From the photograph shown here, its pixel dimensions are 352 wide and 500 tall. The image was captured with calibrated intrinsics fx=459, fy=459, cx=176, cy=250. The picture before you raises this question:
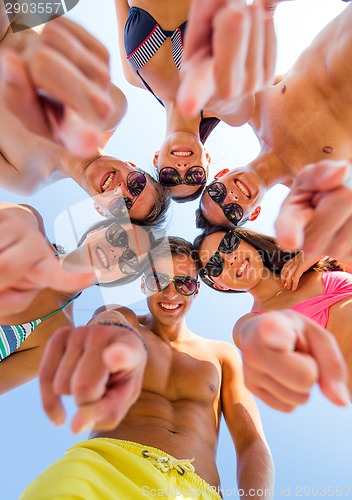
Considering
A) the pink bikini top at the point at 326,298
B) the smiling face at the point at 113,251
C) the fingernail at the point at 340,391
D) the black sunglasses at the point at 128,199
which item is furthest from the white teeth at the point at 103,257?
the fingernail at the point at 340,391

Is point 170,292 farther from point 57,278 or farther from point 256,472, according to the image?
point 57,278

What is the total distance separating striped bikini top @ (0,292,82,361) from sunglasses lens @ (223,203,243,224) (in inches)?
31.6

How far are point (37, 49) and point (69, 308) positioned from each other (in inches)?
51.8

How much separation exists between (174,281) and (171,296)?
9cm

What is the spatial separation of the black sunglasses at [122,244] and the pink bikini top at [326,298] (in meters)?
0.59

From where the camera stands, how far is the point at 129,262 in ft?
6.77

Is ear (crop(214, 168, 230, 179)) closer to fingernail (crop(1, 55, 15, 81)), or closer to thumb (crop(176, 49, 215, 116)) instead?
thumb (crop(176, 49, 215, 116))

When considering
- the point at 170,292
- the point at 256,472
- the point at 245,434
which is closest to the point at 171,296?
the point at 170,292

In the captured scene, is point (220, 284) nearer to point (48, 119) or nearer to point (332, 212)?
point (332, 212)

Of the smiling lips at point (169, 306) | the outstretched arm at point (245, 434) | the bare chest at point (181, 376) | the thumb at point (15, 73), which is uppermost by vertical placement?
the thumb at point (15, 73)

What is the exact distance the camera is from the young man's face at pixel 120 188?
208 cm

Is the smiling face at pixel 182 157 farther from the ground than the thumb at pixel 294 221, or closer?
closer

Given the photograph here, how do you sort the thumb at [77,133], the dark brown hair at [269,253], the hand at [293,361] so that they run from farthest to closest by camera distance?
the dark brown hair at [269,253], the hand at [293,361], the thumb at [77,133]

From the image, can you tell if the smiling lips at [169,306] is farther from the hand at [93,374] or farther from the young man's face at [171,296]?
the hand at [93,374]
